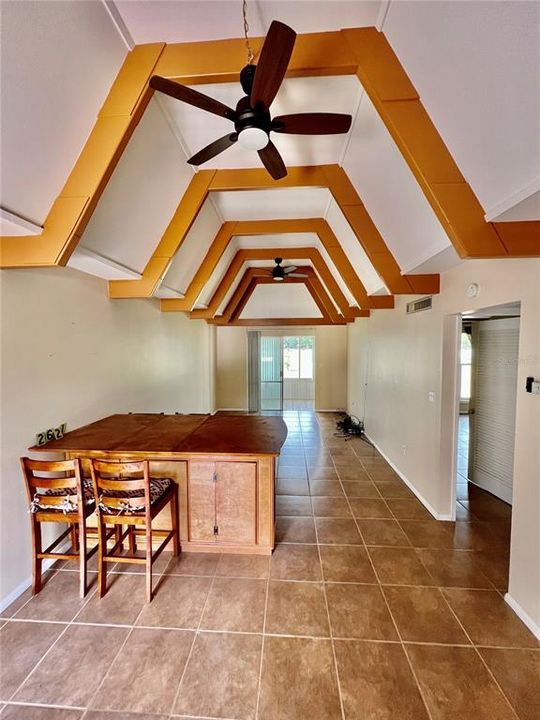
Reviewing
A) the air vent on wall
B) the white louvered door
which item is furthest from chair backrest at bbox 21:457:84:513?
the white louvered door

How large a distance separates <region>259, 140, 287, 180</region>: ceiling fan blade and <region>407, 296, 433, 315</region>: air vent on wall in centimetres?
225

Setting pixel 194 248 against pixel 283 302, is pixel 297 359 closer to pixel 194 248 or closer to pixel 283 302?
pixel 283 302

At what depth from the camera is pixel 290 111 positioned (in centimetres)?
229

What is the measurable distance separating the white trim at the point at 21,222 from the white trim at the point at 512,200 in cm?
275

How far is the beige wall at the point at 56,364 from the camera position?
2.19 meters

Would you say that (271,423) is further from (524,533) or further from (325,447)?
(325,447)

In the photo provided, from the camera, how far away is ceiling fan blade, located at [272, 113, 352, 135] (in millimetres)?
1738

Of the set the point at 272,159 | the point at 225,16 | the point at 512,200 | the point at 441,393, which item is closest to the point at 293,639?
the point at 441,393

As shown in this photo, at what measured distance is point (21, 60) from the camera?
1.40m

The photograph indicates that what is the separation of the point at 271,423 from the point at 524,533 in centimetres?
220

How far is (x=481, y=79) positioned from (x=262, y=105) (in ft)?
3.36

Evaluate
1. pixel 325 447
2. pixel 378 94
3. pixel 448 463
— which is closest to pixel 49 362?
pixel 378 94

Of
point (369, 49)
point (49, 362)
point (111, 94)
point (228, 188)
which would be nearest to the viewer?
point (369, 49)

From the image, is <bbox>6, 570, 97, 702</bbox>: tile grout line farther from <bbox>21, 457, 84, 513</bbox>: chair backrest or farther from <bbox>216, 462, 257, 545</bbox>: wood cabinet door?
<bbox>216, 462, 257, 545</bbox>: wood cabinet door
